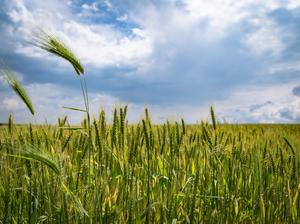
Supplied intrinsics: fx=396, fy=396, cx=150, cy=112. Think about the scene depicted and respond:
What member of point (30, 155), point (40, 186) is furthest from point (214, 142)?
point (30, 155)

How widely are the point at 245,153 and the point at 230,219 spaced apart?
50.4 inches

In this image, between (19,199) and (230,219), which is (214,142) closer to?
(230,219)

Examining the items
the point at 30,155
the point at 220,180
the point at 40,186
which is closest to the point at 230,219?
the point at 220,180

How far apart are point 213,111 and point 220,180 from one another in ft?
1.45

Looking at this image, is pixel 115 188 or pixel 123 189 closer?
pixel 123 189

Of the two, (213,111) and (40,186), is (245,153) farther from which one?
(40,186)

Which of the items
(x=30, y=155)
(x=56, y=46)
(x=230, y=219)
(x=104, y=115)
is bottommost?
(x=230, y=219)

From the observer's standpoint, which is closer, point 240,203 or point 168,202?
point 168,202

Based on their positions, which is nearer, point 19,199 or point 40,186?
point 40,186

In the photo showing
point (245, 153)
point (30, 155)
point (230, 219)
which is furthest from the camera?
point (245, 153)

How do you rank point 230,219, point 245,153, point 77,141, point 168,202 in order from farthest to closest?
point 245,153 < point 77,141 < point 230,219 < point 168,202

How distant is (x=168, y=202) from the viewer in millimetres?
2025

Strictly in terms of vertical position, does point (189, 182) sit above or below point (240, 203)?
above

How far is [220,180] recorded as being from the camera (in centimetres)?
252
